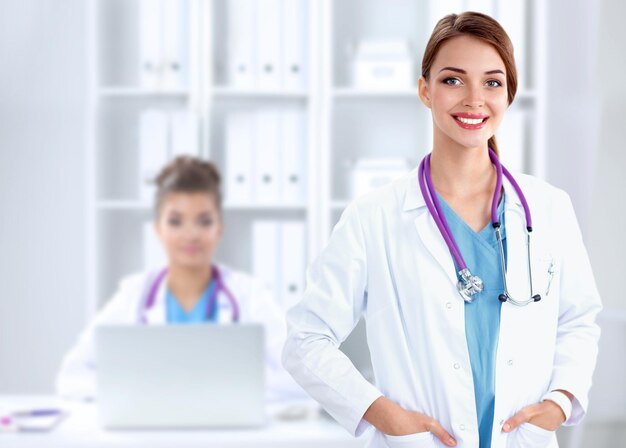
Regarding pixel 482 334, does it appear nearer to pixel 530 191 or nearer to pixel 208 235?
pixel 530 191

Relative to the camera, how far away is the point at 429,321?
46.7 inches

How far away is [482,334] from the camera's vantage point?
1.20 meters

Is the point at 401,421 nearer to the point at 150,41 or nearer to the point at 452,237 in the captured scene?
the point at 452,237

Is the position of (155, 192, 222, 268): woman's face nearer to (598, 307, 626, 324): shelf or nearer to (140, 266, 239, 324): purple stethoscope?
(140, 266, 239, 324): purple stethoscope

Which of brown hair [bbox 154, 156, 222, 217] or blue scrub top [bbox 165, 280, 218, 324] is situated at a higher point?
brown hair [bbox 154, 156, 222, 217]

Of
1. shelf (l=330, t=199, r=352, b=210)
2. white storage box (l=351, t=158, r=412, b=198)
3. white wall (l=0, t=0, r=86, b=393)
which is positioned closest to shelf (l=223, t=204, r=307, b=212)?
shelf (l=330, t=199, r=352, b=210)

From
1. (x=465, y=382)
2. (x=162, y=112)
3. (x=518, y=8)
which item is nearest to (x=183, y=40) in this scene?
(x=162, y=112)

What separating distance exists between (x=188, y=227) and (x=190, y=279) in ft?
0.65

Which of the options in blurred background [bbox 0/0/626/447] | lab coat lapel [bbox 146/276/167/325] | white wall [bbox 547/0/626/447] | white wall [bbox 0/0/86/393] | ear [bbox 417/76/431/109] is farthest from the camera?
white wall [bbox 0/0/86/393]

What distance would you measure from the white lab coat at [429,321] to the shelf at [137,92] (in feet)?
6.20

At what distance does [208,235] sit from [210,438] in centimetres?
116

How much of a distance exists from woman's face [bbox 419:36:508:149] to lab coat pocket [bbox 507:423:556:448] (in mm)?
439

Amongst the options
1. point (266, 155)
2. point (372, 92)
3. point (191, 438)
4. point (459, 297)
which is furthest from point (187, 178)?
point (459, 297)

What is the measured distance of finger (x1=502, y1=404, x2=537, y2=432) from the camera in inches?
45.4
